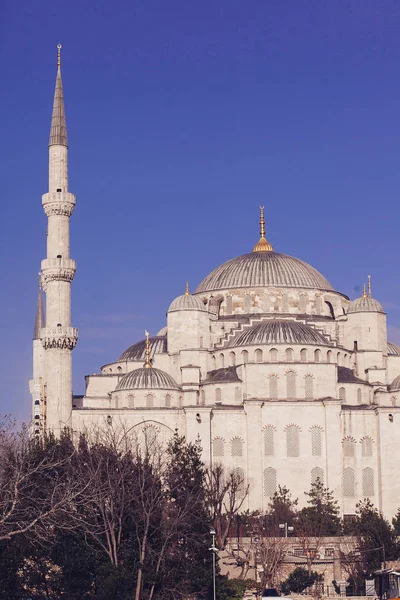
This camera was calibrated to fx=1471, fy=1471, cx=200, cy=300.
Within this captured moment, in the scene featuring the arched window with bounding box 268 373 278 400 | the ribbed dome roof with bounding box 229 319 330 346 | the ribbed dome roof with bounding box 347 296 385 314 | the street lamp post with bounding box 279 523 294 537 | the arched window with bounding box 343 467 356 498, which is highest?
the ribbed dome roof with bounding box 347 296 385 314

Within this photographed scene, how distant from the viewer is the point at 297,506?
69938 mm

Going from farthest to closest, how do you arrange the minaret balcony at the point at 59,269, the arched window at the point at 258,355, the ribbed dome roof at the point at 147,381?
1. the arched window at the point at 258,355
2. the ribbed dome roof at the point at 147,381
3. the minaret balcony at the point at 59,269

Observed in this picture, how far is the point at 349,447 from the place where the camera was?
71812mm

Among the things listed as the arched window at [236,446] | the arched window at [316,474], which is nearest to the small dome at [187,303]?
the arched window at [236,446]

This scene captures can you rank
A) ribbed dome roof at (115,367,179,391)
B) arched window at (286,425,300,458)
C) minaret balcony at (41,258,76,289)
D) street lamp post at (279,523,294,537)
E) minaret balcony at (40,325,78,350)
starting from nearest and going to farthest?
1. street lamp post at (279,523,294,537)
2. minaret balcony at (40,325,78,350)
3. minaret balcony at (41,258,76,289)
4. arched window at (286,425,300,458)
5. ribbed dome roof at (115,367,179,391)

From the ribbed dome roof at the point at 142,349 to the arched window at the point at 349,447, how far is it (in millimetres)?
12773

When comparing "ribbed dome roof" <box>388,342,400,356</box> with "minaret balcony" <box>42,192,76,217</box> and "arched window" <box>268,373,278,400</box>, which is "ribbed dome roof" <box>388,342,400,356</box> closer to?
"arched window" <box>268,373,278,400</box>

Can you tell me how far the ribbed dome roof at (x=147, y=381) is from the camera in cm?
7250

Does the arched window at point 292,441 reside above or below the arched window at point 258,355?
below

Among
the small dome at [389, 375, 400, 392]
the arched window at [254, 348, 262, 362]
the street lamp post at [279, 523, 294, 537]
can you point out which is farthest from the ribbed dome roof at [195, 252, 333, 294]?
the street lamp post at [279, 523, 294, 537]

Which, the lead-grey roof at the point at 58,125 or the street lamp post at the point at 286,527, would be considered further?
the lead-grey roof at the point at 58,125

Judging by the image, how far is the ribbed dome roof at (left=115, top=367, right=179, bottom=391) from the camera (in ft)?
238

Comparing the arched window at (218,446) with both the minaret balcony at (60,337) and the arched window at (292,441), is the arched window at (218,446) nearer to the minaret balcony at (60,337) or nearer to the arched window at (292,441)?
the arched window at (292,441)

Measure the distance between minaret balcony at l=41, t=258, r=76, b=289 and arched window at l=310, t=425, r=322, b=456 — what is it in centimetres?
1397
